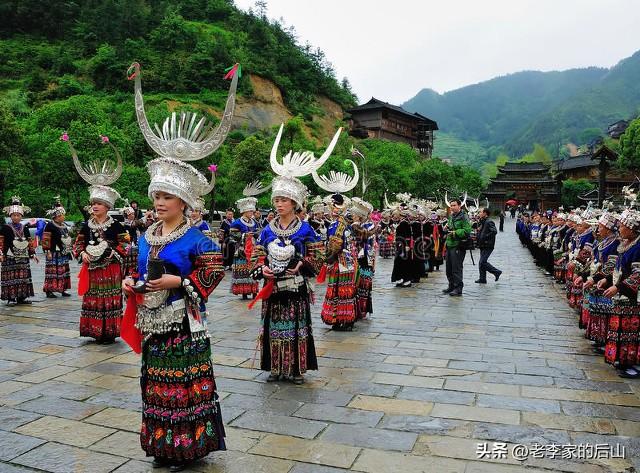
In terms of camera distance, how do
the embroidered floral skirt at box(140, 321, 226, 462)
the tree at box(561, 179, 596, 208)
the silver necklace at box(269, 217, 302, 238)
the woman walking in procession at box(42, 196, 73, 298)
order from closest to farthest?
the embroidered floral skirt at box(140, 321, 226, 462) → the silver necklace at box(269, 217, 302, 238) → the woman walking in procession at box(42, 196, 73, 298) → the tree at box(561, 179, 596, 208)

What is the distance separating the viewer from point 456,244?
36.6 ft

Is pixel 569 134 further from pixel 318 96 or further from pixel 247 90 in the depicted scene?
pixel 247 90

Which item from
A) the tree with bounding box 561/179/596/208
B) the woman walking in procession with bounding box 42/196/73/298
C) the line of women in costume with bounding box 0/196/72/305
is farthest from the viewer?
the tree with bounding box 561/179/596/208

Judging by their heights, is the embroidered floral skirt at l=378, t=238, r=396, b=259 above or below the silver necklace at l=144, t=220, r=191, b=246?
below

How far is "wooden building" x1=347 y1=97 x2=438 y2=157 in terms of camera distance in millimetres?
64438

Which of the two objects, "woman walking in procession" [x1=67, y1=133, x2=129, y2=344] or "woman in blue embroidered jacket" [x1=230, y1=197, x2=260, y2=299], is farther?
"woman in blue embroidered jacket" [x1=230, y1=197, x2=260, y2=299]

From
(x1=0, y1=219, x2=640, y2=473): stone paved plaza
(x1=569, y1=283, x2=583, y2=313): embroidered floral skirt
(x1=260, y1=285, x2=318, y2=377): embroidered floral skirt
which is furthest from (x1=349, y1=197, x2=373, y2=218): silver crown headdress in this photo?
(x1=569, y1=283, x2=583, y2=313): embroidered floral skirt

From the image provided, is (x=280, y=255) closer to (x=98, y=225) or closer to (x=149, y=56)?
(x=98, y=225)

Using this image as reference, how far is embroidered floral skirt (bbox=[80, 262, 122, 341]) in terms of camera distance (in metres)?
6.85

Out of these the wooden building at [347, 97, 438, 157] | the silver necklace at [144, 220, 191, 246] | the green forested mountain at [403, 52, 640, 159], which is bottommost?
the silver necklace at [144, 220, 191, 246]

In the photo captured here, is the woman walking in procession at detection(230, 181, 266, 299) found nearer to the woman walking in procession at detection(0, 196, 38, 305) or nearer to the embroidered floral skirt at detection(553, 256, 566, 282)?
the woman walking in procession at detection(0, 196, 38, 305)

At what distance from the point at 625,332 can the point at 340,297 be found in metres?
3.67

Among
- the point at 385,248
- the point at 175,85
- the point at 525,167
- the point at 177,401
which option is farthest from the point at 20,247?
the point at 525,167

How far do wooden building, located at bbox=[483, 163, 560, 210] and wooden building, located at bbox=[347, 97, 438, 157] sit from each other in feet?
45.1
